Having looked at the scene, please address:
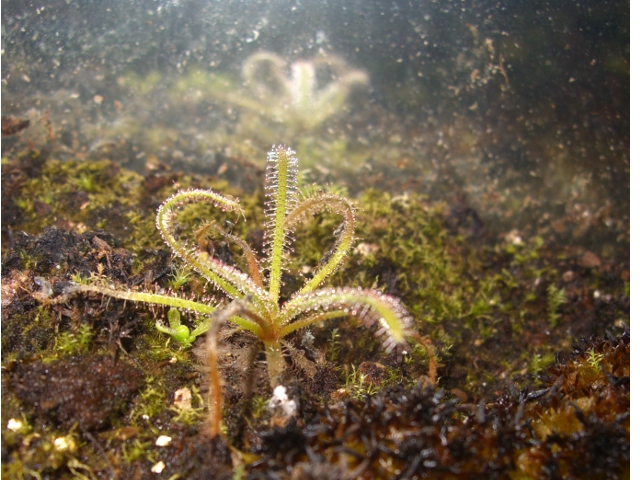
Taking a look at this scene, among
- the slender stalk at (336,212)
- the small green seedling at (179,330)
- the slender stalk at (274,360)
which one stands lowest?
the slender stalk at (274,360)

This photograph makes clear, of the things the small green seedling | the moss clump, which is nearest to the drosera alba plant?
the small green seedling

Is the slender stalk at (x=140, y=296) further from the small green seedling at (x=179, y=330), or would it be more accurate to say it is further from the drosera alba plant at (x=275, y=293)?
the small green seedling at (x=179, y=330)

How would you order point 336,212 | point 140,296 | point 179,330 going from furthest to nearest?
point 336,212
point 179,330
point 140,296

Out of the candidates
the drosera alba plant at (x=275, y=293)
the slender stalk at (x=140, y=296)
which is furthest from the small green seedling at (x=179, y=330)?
the slender stalk at (x=140, y=296)

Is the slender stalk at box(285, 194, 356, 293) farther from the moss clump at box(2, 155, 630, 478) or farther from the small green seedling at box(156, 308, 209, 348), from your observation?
the small green seedling at box(156, 308, 209, 348)

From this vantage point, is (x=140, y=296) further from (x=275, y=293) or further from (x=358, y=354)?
(x=358, y=354)

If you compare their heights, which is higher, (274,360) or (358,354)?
(358,354)

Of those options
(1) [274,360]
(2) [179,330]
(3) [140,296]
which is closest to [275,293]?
(1) [274,360]

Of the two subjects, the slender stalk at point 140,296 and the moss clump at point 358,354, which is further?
the slender stalk at point 140,296

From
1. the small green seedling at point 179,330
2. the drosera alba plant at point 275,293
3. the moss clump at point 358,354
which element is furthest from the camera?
the small green seedling at point 179,330

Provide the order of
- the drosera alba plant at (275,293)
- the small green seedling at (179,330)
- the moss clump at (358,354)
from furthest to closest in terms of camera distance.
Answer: the small green seedling at (179,330), the drosera alba plant at (275,293), the moss clump at (358,354)
